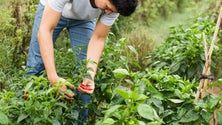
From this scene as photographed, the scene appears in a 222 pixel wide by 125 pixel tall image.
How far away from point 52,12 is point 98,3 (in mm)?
251

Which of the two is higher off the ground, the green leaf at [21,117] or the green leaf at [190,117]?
the green leaf at [21,117]

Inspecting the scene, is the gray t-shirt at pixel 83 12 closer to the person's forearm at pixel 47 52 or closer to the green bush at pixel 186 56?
the person's forearm at pixel 47 52

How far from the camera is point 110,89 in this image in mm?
2479

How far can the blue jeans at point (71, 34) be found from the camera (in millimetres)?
2623

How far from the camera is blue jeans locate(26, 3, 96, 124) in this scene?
8.61ft

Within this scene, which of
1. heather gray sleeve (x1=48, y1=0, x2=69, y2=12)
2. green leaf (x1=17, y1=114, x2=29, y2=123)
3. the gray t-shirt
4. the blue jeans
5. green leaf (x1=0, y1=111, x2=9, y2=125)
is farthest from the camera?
the blue jeans

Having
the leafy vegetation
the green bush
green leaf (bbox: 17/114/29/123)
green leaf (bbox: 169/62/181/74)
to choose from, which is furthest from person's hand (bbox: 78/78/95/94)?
green leaf (bbox: 169/62/181/74)

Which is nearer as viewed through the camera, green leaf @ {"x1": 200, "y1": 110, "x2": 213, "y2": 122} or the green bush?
green leaf @ {"x1": 200, "y1": 110, "x2": 213, "y2": 122}

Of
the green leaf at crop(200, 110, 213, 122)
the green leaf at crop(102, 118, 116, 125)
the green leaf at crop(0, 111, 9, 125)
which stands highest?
the green leaf at crop(102, 118, 116, 125)

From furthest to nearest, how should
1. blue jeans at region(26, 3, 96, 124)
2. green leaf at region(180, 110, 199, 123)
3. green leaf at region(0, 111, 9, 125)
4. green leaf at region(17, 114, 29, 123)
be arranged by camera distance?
1. blue jeans at region(26, 3, 96, 124)
2. green leaf at region(180, 110, 199, 123)
3. green leaf at region(17, 114, 29, 123)
4. green leaf at region(0, 111, 9, 125)

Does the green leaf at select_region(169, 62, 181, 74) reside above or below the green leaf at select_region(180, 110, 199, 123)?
below

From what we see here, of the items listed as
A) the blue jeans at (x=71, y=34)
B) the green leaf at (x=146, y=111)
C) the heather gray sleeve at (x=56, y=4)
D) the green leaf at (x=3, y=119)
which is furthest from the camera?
the blue jeans at (x=71, y=34)

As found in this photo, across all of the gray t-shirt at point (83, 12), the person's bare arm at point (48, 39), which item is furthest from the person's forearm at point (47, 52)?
the gray t-shirt at point (83, 12)

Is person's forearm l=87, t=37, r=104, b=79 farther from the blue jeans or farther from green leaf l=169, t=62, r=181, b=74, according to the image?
green leaf l=169, t=62, r=181, b=74
